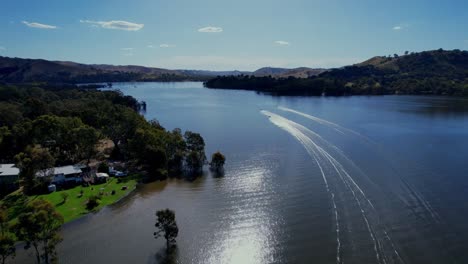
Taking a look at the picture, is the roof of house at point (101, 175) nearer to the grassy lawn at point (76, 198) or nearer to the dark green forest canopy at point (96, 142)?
the grassy lawn at point (76, 198)

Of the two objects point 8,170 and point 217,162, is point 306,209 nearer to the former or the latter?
point 217,162

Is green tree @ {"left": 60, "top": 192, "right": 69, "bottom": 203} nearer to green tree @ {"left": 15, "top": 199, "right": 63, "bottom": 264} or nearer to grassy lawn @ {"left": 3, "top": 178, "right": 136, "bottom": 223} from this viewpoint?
grassy lawn @ {"left": 3, "top": 178, "right": 136, "bottom": 223}

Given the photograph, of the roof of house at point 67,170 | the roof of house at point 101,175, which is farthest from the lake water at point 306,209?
the roof of house at point 67,170

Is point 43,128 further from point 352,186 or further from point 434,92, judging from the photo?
point 434,92

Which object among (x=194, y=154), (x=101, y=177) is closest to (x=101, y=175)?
(x=101, y=177)

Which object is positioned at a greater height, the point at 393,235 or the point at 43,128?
the point at 43,128

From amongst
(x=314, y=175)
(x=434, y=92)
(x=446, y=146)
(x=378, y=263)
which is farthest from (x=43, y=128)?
(x=434, y=92)

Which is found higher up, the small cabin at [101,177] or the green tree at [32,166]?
the green tree at [32,166]
